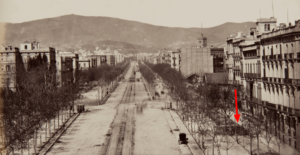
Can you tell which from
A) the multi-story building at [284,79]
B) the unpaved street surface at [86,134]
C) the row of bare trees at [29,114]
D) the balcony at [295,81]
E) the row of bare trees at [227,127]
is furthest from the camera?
the unpaved street surface at [86,134]

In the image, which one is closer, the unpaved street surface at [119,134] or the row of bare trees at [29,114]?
the row of bare trees at [29,114]

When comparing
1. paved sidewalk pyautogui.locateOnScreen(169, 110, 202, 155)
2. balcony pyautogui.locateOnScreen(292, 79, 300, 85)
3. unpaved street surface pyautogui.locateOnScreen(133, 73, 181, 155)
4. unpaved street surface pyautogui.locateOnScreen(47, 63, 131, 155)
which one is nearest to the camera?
balcony pyautogui.locateOnScreen(292, 79, 300, 85)

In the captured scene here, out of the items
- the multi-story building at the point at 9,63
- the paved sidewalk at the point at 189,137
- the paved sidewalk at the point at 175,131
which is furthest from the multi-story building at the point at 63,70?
the paved sidewalk at the point at 189,137

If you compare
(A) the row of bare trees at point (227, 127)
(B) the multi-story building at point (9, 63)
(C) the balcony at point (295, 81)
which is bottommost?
(A) the row of bare trees at point (227, 127)

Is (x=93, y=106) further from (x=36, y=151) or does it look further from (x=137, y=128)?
(x=36, y=151)

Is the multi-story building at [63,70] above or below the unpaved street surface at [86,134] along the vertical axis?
above

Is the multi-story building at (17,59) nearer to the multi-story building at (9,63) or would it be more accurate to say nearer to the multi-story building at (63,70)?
the multi-story building at (9,63)

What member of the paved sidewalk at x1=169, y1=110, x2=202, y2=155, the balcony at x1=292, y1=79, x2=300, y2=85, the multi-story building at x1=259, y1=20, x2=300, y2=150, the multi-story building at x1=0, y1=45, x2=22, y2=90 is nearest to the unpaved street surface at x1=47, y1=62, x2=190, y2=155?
the paved sidewalk at x1=169, y1=110, x2=202, y2=155

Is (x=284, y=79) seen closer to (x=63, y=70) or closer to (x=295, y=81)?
(x=295, y=81)

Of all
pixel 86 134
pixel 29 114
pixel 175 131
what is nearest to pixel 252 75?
pixel 175 131

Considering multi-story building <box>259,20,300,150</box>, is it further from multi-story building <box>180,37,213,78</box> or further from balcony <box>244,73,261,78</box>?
multi-story building <box>180,37,213,78</box>

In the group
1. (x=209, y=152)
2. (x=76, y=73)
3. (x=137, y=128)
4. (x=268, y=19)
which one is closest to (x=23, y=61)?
(x=76, y=73)
